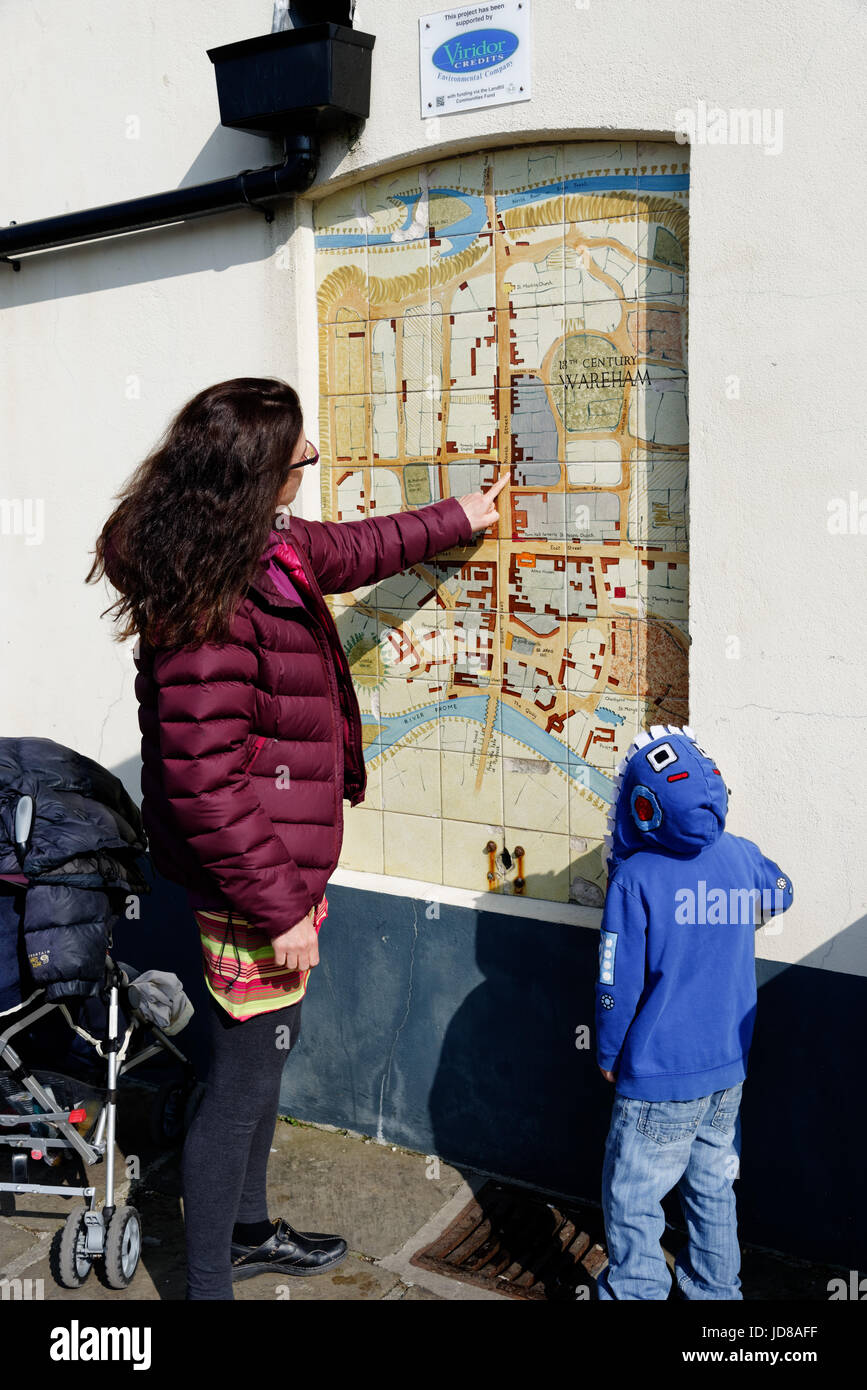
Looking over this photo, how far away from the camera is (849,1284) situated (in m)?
3.35

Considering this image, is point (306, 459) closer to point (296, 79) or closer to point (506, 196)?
point (506, 196)

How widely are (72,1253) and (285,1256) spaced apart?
22.6 inches

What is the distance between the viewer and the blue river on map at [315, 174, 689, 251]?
346 cm

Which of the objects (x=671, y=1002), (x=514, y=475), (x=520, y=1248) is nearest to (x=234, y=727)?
(x=671, y=1002)

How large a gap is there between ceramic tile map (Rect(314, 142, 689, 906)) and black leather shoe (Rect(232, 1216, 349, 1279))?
1.14m

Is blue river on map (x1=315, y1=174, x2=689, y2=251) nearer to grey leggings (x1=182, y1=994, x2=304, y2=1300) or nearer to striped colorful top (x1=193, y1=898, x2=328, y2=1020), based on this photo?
striped colorful top (x1=193, y1=898, x2=328, y2=1020)

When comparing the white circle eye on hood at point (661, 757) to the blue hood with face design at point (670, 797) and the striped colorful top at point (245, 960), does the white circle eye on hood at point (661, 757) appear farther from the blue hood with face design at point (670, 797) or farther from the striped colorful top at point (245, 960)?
the striped colorful top at point (245, 960)

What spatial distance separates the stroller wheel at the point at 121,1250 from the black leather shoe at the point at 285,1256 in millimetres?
→ 275

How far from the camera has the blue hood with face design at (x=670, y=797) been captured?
9.60 ft

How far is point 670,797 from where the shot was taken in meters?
2.93

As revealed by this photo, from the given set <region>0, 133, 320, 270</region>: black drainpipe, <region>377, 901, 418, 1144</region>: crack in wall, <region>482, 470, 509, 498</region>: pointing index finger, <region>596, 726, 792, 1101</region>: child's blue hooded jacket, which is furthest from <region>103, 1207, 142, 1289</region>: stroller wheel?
<region>0, 133, 320, 270</region>: black drainpipe

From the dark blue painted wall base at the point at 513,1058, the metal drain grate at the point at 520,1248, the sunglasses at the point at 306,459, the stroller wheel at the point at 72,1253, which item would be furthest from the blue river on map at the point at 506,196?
the stroller wheel at the point at 72,1253

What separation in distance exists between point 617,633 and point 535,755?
461mm

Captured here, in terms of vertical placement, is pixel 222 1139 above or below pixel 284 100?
below
